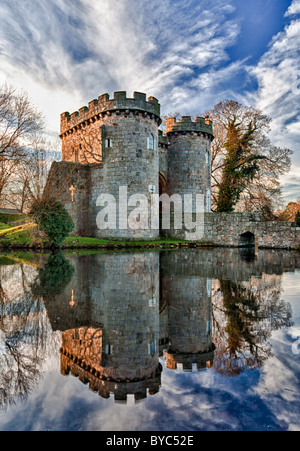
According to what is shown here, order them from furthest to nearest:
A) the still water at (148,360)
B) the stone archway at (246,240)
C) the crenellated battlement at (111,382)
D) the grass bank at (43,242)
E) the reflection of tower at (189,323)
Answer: the stone archway at (246,240) → the grass bank at (43,242) → the reflection of tower at (189,323) → the crenellated battlement at (111,382) → the still water at (148,360)

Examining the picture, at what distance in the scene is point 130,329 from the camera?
142 inches

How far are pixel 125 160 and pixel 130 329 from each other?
56.0 feet

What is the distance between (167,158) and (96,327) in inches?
890

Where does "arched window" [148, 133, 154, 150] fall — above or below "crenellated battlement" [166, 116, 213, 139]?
below

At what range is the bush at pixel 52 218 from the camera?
51.7ft

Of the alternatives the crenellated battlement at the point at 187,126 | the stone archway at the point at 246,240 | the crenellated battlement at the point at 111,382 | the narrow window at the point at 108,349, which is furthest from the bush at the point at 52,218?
the crenellated battlement at the point at 111,382

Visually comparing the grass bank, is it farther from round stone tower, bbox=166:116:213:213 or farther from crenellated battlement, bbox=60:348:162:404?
crenellated battlement, bbox=60:348:162:404

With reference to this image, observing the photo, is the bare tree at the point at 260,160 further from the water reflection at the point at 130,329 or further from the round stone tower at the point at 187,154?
the water reflection at the point at 130,329

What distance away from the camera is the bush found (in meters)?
15.8

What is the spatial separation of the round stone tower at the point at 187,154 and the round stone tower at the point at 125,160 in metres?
4.02

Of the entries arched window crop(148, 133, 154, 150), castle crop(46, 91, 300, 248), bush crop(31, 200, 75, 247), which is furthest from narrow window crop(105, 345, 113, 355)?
arched window crop(148, 133, 154, 150)

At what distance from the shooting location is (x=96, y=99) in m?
20.8

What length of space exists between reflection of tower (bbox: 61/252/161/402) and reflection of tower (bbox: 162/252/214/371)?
0.69 feet

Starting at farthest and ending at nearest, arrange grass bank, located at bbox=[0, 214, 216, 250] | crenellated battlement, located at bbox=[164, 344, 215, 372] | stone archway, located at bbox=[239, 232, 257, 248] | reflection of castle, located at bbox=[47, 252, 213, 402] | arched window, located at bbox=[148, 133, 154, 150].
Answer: stone archway, located at bbox=[239, 232, 257, 248] < arched window, located at bbox=[148, 133, 154, 150] < grass bank, located at bbox=[0, 214, 216, 250] < crenellated battlement, located at bbox=[164, 344, 215, 372] < reflection of castle, located at bbox=[47, 252, 213, 402]
